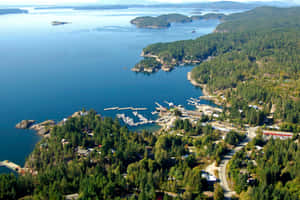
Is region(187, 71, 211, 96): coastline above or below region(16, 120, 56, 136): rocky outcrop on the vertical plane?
above

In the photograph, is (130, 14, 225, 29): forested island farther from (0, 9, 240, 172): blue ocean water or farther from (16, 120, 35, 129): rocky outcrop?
(16, 120, 35, 129): rocky outcrop

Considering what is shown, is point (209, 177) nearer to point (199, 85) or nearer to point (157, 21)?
point (199, 85)

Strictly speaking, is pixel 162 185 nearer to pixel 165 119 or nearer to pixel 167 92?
pixel 165 119

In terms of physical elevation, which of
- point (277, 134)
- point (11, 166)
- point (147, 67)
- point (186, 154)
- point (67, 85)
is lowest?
point (11, 166)

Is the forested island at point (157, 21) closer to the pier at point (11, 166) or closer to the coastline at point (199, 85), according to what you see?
Answer: the coastline at point (199, 85)

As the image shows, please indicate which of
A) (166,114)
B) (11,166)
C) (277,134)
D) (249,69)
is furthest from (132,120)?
(249,69)

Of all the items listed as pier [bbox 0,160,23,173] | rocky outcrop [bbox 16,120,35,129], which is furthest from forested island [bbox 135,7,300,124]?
rocky outcrop [bbox 16,120,35,129]

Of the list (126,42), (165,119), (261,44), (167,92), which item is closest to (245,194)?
(165,119)

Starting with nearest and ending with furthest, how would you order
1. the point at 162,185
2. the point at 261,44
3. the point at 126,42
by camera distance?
the point at 162,185, the point at 261,44, the point at 126,42
